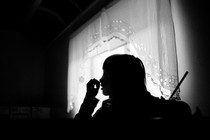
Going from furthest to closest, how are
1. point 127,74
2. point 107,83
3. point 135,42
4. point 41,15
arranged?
point 41,15 < point 135,42 < point 107,83 < point 127,74

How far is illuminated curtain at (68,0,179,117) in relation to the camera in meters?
1.34

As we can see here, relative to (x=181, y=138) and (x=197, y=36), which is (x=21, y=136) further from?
(x=197, y=36)

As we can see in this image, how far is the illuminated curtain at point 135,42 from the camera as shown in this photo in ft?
4.41

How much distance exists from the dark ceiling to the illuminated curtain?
489 mm

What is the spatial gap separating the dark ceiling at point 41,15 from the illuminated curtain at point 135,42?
49 centimetres

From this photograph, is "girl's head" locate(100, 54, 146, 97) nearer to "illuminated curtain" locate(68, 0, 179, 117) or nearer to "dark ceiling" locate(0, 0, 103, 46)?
"illuminated curtain" locate(68, 0, 179, 117)

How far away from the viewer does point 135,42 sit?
159cm

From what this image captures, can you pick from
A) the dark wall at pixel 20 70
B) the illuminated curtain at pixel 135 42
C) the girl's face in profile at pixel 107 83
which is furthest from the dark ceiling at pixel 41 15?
the girl's face in profile at pixel 107 83

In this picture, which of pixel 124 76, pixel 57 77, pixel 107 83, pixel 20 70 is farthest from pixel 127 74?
pixel 20 70

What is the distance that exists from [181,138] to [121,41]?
1.46 m

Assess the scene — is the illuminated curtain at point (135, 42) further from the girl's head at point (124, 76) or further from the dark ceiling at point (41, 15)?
the dark ceiling at point (41, 15)

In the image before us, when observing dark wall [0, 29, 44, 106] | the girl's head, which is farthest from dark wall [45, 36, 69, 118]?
the girl's head

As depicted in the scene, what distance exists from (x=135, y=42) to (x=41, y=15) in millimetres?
2154

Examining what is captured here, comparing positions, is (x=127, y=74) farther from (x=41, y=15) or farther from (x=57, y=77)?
(x=41, y=15)
